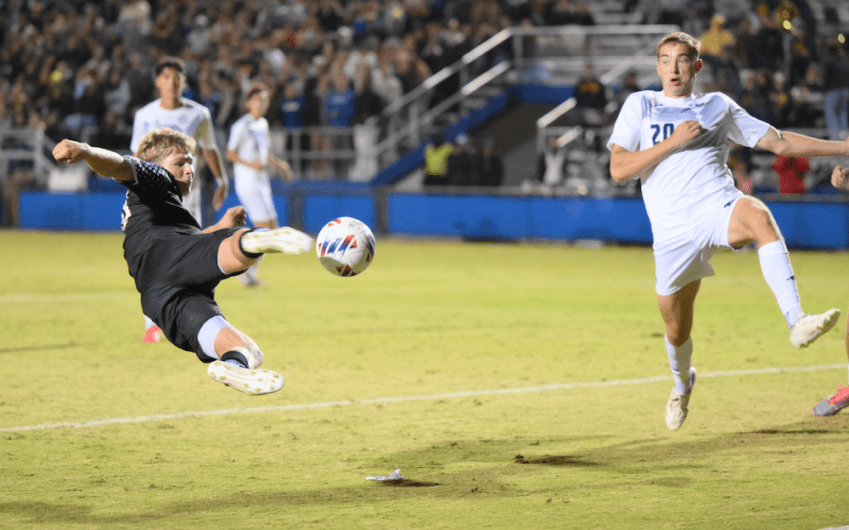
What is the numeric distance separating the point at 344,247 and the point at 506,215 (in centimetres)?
1689

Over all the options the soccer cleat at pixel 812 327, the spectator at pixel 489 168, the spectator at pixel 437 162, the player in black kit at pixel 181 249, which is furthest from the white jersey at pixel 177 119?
the spectator at pixel 437 162

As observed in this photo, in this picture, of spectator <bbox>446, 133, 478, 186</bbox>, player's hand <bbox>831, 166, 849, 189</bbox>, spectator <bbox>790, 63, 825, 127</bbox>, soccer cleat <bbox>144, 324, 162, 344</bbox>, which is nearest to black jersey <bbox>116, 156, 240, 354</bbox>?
player's hand <bbox>831, 166, 849, 189</bbox>

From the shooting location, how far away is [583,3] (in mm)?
25984

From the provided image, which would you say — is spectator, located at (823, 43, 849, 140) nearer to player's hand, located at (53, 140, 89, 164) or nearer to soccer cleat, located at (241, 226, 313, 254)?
soccer cleat, located at (241, 226, 313, 254)

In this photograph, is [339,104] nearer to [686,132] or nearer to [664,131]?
[664,131]

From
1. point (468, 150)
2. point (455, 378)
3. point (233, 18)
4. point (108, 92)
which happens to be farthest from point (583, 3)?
point (455, 378)

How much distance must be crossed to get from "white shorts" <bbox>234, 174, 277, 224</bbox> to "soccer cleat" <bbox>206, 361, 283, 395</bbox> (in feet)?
32.2

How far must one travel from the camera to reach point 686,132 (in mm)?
6191

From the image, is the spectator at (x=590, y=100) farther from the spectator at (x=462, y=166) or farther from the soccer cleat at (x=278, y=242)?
the soccer cleat at (x=278, y=242)

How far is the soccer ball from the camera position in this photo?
19.2 ft

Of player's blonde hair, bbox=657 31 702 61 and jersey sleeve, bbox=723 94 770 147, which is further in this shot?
Answer: jersey sleeve, bbox=723 94 770 147

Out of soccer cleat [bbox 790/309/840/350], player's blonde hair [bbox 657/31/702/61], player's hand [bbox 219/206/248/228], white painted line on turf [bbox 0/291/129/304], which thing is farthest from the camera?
white painted line on turf [bbox 0/291/129/304]

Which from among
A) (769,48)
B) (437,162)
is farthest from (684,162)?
(437,162)

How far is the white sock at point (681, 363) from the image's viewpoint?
690 centimetres
